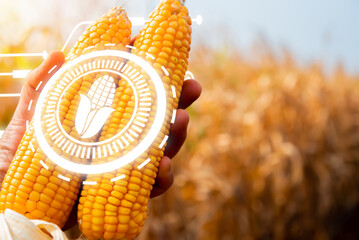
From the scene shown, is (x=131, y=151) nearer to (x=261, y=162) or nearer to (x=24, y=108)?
(x=24, y=108)

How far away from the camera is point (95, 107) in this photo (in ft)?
1.24

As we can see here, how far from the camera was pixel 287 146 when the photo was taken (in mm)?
1324

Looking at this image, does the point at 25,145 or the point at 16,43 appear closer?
the point at 25,145

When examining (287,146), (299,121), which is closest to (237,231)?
(287,146)

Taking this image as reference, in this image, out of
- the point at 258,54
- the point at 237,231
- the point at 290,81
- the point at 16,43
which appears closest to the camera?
the point at 16,43

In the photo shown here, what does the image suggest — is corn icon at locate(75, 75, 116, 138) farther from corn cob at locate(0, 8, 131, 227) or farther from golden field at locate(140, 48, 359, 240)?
golden field at locate(140, 48, 359, 240)

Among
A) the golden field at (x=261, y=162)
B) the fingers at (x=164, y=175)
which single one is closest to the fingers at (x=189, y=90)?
the fingers at (x=164, y=175)

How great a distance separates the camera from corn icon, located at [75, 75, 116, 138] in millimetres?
374

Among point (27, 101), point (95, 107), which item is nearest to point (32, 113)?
point (27, 101)

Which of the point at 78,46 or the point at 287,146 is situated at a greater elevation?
the point at 78,46

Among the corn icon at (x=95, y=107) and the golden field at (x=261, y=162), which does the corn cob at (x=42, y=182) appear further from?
the golden field at (x=261, y=162)

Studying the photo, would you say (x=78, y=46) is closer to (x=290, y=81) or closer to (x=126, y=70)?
(x=126, y=70)

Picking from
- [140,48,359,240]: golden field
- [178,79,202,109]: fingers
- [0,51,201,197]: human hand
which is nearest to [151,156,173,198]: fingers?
[0,51,201,197]: human hand

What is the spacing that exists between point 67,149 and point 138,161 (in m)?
0.07
